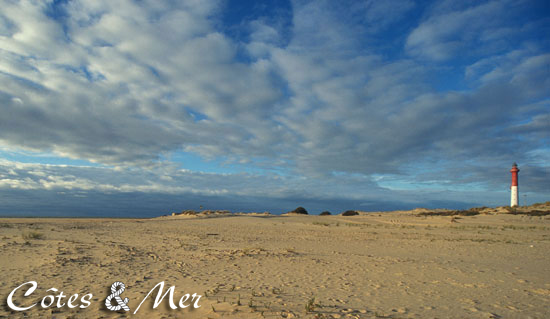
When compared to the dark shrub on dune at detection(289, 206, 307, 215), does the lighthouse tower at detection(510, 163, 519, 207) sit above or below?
above

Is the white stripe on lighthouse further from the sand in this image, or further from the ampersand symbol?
the ampersand symbol

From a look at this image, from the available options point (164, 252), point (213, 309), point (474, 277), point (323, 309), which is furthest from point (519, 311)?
point (164, 252)

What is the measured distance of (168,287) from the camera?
302 inches

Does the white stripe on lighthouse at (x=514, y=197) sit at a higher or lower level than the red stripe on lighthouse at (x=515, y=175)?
lower

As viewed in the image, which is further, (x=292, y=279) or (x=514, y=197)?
(x=514, y=197)

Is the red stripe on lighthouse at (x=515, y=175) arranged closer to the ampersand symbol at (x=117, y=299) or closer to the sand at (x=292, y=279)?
the sand at (x=292, y=279)

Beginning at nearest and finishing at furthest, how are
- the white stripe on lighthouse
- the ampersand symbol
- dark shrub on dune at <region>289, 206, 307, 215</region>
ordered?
the ampersand symbol, dark shrub on dune at <region>289, 206, 307, 215</region>, the white stripe on lighthouse

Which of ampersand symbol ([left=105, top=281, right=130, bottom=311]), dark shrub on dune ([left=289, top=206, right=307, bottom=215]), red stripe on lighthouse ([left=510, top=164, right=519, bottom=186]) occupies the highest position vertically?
red stripe on lighthouse ([left=510, top=164, right=519, bottom=186])

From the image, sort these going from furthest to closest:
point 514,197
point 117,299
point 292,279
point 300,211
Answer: point 514,197 < point 300,211 < point 292,279 < point 117,299

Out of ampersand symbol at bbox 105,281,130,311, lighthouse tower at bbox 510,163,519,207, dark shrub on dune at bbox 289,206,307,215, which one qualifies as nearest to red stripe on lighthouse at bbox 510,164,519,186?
lighthouse tower at bbox 510,163,519,207

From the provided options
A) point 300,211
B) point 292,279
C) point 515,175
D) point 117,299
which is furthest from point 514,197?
point 117,299

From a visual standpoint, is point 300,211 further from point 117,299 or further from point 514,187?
point 117,299

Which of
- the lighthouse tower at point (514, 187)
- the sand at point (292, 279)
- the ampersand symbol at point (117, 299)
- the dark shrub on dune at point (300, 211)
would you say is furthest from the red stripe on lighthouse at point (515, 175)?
the ampersand symbol at point (117, 299)

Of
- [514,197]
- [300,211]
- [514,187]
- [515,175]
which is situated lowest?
[300,211]
